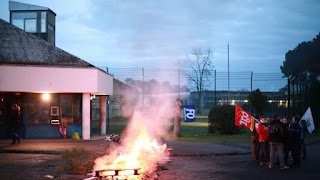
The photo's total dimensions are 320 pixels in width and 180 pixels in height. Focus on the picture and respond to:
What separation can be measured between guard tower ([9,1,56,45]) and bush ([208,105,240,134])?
20169mm

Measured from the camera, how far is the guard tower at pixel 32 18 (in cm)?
3588

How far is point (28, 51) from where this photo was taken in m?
23.4

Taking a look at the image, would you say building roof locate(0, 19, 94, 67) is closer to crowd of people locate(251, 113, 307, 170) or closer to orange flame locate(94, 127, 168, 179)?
orange flame locate(94, 127, 168, 179)

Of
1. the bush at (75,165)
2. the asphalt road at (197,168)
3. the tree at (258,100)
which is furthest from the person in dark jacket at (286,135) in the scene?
the tree at (258,100)

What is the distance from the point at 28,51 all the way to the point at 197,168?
52.0 feet

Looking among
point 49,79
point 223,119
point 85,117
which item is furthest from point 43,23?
point 223,119

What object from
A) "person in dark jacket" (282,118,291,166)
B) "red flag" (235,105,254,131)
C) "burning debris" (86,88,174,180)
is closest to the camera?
"burning debris" (86,88,174,180)

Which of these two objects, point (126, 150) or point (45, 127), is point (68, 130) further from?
point (126, 150)

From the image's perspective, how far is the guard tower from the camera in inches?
1412

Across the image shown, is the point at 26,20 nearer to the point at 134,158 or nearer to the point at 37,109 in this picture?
the point at 37,109

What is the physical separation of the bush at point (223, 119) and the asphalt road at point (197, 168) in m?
9.55

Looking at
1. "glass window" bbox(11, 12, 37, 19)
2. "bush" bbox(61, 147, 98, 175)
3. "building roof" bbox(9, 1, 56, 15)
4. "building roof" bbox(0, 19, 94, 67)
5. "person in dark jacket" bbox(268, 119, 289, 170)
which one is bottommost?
"bush" bbox(61, 147, 98, 175)

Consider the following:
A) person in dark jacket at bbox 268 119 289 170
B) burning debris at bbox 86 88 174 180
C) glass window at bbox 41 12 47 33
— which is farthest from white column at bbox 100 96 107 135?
person in dark jacket at bbox 268 119 289 170

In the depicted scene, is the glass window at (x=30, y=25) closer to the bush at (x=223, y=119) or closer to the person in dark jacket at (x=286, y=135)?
the bush at (x=223, y=119)
